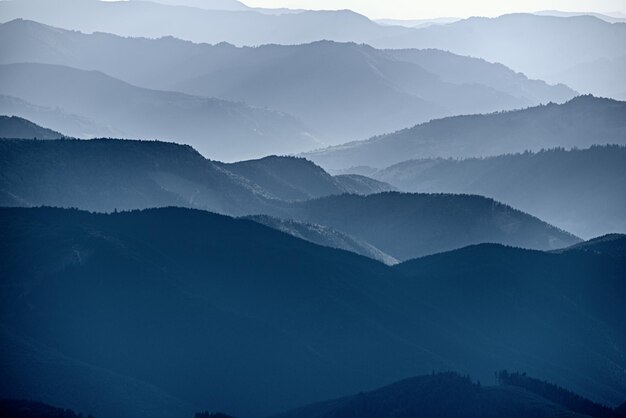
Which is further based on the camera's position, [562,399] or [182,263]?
[182,263]

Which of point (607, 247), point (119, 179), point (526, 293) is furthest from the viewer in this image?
point (119, 179)

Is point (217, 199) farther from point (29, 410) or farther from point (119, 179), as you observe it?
point (29, 410)

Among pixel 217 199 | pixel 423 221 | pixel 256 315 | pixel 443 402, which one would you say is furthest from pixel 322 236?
pixel 443 402

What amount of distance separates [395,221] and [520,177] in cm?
5869

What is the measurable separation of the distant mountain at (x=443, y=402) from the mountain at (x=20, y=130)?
97.9 m

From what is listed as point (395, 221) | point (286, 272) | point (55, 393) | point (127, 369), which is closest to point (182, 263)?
point (286, 272)

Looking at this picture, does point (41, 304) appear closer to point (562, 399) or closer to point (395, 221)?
point (562, 399)

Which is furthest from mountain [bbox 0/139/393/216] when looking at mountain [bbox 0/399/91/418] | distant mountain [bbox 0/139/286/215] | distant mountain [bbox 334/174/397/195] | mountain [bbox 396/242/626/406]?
mountain [bbox 0/399/91/418]

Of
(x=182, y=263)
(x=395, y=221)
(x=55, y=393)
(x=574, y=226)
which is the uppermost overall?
(x=574, y=226)

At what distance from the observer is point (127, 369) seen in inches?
2948

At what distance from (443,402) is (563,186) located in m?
122

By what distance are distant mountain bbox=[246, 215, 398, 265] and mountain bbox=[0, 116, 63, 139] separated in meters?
53.0

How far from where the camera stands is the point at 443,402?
63875 millimetres

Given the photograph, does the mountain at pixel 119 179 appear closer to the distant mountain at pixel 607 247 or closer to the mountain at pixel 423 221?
the mountain at pixel 423 221
